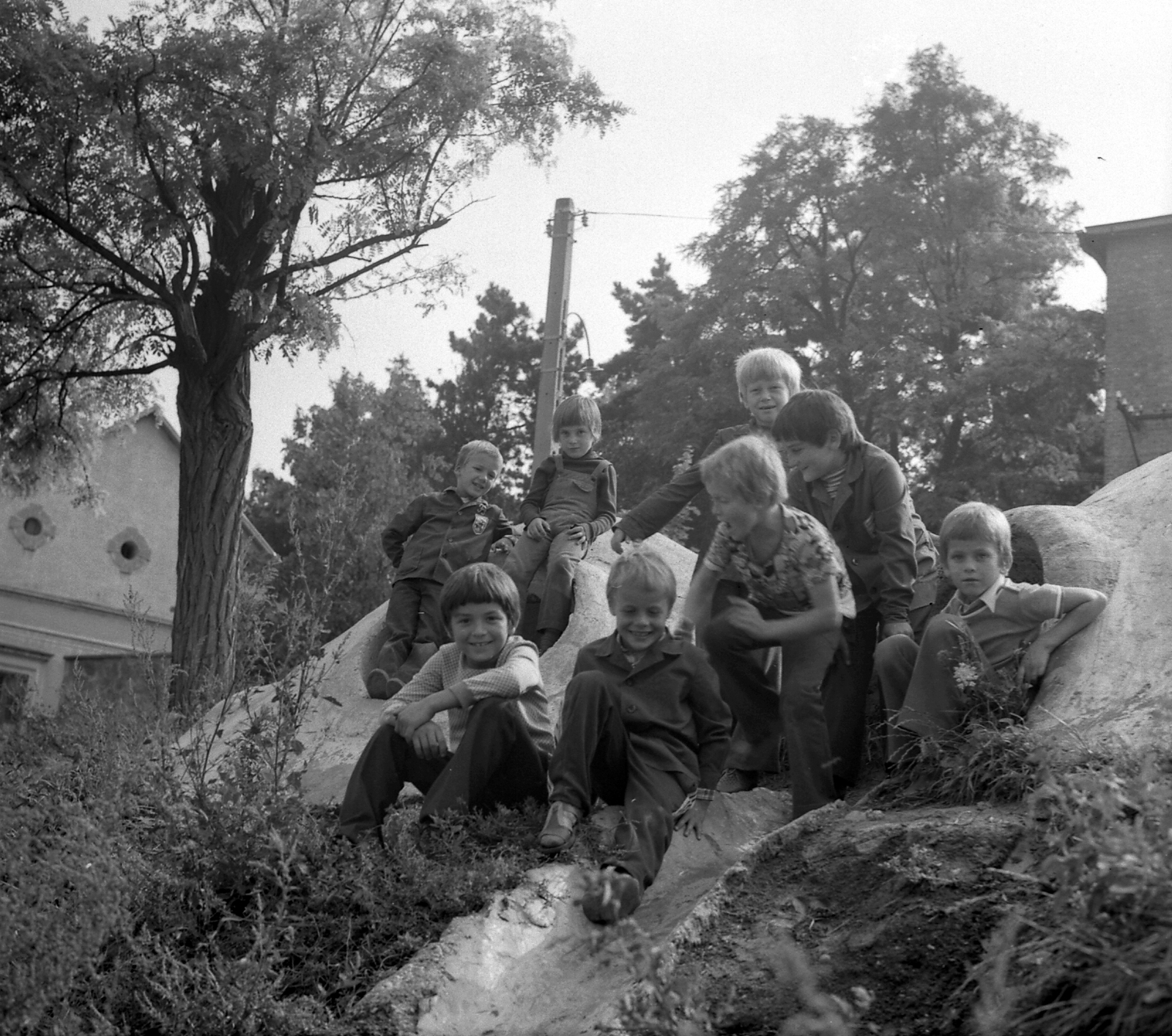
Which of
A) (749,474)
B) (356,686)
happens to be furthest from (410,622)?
(749,474)

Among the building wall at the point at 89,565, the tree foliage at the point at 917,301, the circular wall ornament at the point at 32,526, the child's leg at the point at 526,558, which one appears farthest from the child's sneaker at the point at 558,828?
the circular wall ornament at the point at 32,526

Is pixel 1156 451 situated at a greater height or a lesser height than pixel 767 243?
lesser

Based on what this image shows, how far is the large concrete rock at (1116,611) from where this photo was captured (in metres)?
4.74

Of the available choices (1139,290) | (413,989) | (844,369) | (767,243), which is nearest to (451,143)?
(413,989)

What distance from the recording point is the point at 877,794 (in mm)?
4961

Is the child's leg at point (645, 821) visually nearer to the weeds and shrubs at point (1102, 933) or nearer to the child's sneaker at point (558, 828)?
the child's sneaker at point (558, 828)

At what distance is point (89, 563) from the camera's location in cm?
2711

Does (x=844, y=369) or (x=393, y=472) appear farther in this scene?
(x=393, y=472)

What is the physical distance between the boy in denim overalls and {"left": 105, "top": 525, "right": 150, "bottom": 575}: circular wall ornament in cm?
2106

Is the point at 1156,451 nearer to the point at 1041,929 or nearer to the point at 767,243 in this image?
the point at 767,243

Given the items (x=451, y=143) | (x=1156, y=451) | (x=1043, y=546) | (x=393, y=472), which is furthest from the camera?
(x=393, y=472)

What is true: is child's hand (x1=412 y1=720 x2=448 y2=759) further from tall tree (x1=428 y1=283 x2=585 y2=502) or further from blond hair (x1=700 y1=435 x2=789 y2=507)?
tall tree (x1=428 y1=283 x2=585 y2=502)

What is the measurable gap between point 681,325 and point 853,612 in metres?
21.3

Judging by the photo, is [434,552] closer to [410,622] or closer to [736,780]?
[410,622]
